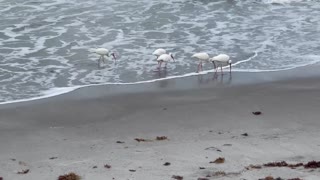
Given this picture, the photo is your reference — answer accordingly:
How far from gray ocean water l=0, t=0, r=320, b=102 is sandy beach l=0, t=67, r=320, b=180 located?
2.96 feet

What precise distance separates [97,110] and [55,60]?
11.5 ft

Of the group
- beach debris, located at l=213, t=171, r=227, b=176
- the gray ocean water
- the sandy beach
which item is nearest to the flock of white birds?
the gray ocean water

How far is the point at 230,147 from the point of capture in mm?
7656

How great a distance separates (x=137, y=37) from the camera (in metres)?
15.1

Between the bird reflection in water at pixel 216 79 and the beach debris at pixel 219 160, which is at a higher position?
the beach debris at pixel 219 160

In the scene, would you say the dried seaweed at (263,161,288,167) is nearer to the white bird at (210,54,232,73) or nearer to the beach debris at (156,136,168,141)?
the beach debris at (156,136,168,141)

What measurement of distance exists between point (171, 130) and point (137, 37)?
21.7 feet

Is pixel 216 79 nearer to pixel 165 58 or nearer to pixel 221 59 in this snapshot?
pixel 221 59

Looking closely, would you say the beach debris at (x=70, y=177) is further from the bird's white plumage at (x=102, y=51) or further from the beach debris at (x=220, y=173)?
the bird's white plumage at (x=102, y=51)

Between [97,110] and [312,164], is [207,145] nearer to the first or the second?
[312,164]

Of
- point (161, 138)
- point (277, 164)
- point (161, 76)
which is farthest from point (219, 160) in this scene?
point (161, 76)

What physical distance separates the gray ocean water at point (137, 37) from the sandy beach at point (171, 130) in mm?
902

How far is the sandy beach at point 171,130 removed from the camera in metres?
6.91

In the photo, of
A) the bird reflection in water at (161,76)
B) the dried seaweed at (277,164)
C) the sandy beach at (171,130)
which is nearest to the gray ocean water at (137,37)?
the bird reflection in water at (161,76)
